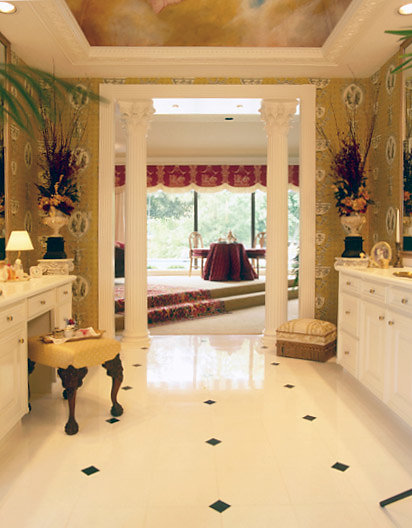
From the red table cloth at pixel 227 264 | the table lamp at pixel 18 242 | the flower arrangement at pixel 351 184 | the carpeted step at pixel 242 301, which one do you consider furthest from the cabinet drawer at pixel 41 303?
the red table cloth at pixel 227 264

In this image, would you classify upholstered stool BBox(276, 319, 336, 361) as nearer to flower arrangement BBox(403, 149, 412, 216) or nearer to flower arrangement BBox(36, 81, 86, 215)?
flower arrangement BBox(403, 149, 412, 216)

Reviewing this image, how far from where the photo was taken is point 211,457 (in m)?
2.75

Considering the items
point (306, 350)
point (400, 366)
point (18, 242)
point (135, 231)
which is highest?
point (135, 231)

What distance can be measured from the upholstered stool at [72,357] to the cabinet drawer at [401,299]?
1916mm

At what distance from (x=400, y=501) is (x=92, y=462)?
1.63 meters

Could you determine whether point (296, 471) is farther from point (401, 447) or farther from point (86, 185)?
point (86, 185)

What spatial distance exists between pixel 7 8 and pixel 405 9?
10.5 ft

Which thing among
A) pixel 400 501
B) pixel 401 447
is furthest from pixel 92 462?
pixel 401 447

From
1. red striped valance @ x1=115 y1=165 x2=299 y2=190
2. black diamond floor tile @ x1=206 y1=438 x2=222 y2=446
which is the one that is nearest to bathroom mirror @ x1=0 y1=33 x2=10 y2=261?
black diamond floor tile @ x1=206 y1=438 x2=222 y2=446

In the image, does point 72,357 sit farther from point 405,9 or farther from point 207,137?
point 207,137

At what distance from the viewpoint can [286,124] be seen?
5664 millimetres

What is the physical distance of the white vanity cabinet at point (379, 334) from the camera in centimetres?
295

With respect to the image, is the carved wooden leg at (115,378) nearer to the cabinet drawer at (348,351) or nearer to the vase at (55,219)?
the cabinet drawer at (348,351)

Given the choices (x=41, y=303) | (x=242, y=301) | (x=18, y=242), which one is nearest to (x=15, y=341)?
(x=41, y=303)
